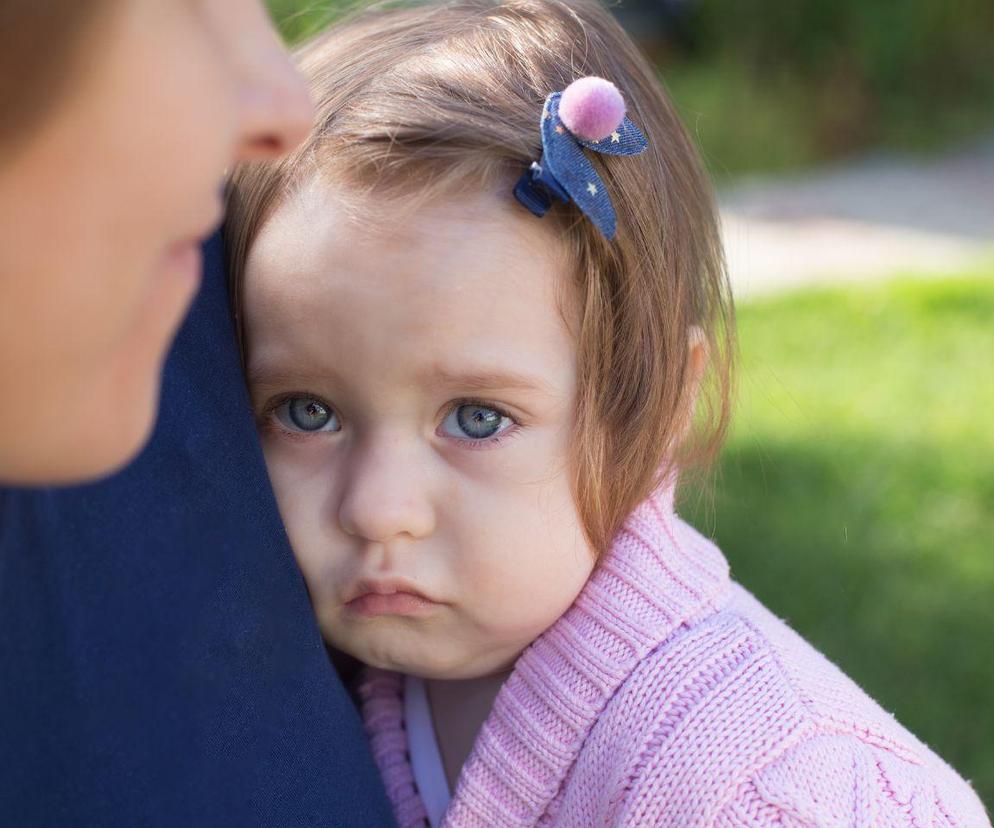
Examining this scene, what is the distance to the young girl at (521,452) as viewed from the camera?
1451 millimetres

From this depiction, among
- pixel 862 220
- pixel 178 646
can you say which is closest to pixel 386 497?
pixel 178 646

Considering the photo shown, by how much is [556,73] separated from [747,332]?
13.8 ft

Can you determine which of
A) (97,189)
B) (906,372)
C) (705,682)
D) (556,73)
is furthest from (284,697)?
(906,372)

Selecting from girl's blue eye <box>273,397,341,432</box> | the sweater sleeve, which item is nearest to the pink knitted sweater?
the sweater sleeve

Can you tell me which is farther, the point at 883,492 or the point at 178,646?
the point at 883,492

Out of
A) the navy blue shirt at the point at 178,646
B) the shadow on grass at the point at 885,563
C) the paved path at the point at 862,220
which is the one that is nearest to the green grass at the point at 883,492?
the shadow on grass at the point at 885,563

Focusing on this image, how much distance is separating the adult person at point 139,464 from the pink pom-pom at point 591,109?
0.44m

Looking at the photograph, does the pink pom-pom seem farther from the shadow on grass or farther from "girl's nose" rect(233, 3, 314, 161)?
the shadow on grass

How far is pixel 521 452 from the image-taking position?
1.55m

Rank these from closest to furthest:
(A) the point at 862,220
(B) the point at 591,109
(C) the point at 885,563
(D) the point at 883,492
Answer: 1. (B) the point at 591,109
2. (C) the point at 885,563
3. (D) the point at 883,492
4. (A) the point at 862,220

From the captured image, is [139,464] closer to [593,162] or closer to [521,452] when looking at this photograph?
[521,452]

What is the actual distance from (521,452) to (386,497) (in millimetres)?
175

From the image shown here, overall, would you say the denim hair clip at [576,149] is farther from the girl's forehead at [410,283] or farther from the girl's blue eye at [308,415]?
the girl's blue eye at [308,415]

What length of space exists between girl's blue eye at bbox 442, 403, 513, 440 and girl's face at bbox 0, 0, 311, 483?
61 cm
